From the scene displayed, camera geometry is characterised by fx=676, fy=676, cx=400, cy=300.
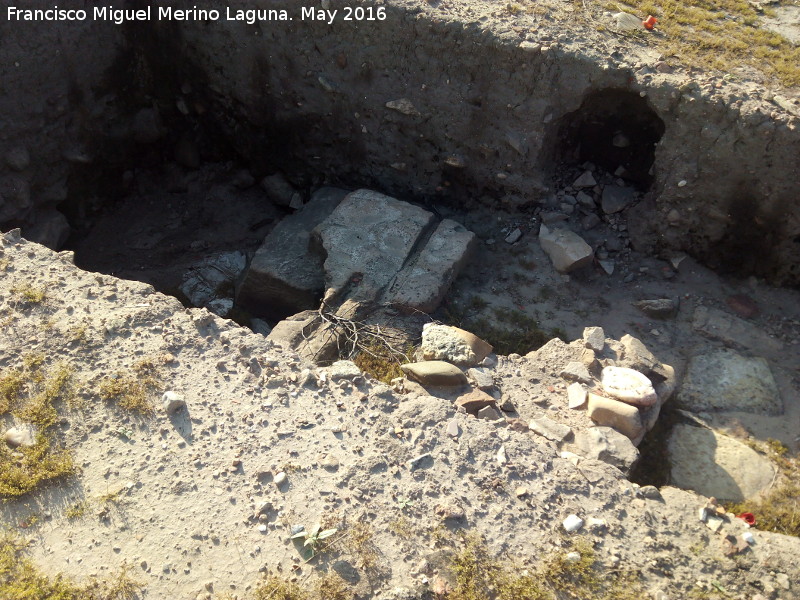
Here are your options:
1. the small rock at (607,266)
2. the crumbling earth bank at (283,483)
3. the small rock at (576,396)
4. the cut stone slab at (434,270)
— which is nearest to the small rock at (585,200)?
the small rock at (607,266)

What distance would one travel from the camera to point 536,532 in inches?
119

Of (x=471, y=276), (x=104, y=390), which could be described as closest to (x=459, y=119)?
(x=471, y=276)

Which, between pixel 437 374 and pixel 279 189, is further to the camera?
pixel 279 189

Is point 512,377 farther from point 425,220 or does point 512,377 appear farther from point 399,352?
point 425,220

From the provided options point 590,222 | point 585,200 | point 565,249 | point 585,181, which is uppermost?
point 585,181

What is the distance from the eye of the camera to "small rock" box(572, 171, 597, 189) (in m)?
5.27

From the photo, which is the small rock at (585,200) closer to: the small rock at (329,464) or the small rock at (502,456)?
the small rock at (502,456)

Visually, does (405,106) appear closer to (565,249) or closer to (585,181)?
(585,181)

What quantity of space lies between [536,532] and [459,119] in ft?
10.8

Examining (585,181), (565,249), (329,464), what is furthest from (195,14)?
(329,464)

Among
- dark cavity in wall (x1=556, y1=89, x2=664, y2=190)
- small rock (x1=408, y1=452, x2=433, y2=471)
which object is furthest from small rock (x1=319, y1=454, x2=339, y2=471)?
dark cavity in wall (x1=556, y1=89, x2=664, y2=190)

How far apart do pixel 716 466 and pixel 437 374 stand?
5.61 ft

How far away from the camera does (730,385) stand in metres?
4.34

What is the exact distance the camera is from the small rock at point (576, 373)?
3971mm
